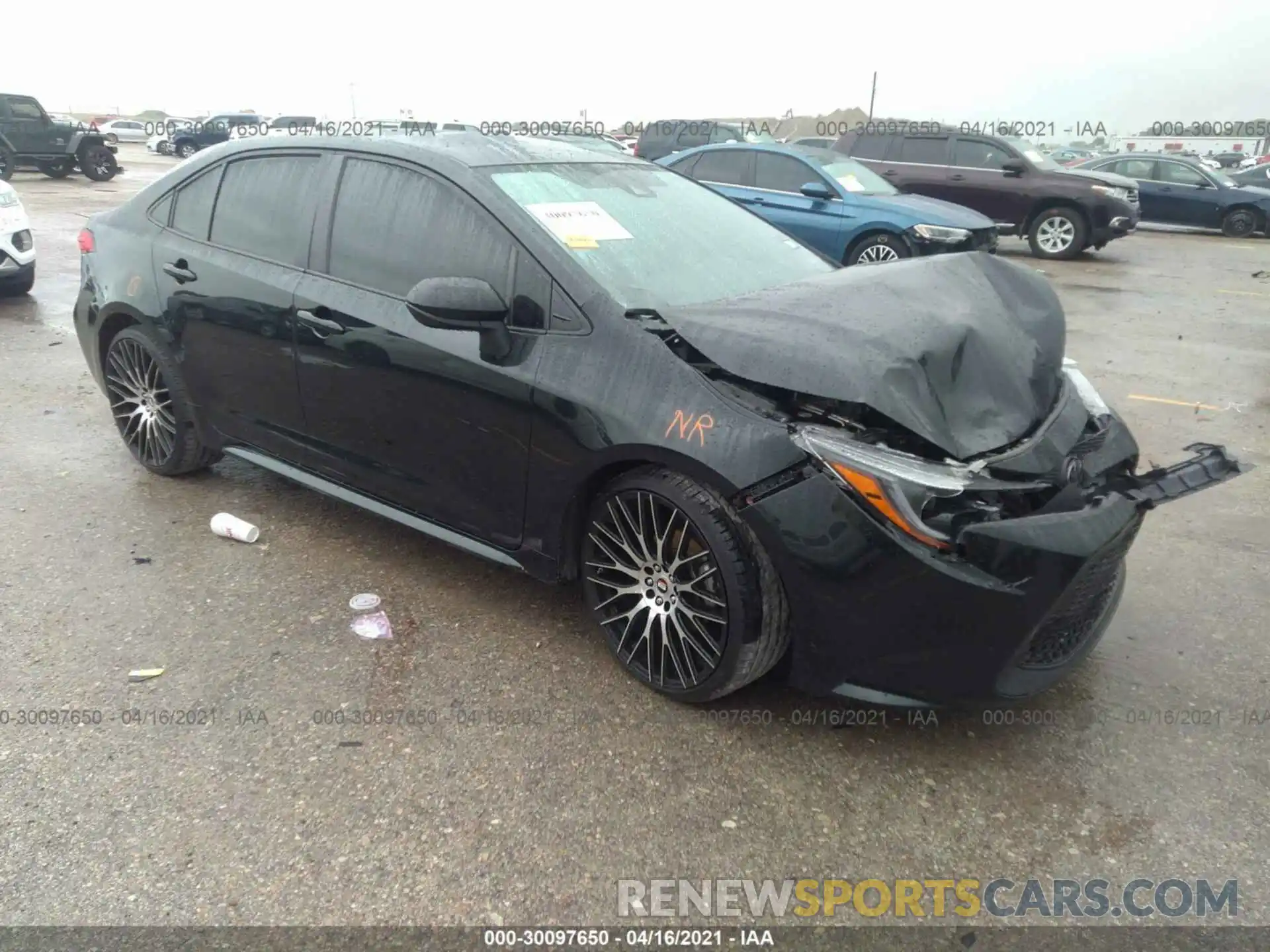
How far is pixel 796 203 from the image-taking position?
1022 centimetres

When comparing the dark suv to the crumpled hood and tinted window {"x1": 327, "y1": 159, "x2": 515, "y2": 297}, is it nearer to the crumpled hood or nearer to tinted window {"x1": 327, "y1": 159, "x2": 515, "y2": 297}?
the crumpled hood

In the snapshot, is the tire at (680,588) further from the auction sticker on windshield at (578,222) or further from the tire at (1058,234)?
the tire at (1058,234)

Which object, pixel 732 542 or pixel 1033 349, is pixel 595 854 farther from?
pixel 1033 349

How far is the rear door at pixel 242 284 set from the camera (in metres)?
3.67

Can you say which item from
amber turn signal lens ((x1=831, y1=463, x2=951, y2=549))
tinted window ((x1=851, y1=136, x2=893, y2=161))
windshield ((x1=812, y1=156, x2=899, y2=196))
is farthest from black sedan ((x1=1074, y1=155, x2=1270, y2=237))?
amber turn signal lens ((x1=831, y1=463, x2=951, y2=549))

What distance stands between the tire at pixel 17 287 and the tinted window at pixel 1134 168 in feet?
56.6

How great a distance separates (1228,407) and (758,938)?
5.61m

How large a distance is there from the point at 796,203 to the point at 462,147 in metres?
7.41

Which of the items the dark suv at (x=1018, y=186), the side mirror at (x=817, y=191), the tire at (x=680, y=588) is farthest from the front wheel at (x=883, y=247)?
the tire at (x=680, y=588)

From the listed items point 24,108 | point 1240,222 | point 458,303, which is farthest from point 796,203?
point 24,108

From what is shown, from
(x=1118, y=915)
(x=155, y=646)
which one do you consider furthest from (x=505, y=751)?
(x=1118, y=915)

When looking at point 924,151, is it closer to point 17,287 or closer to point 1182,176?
point 1182,176

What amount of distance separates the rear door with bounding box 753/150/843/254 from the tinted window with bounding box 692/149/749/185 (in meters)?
0.15

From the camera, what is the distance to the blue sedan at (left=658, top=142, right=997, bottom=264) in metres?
9.47
